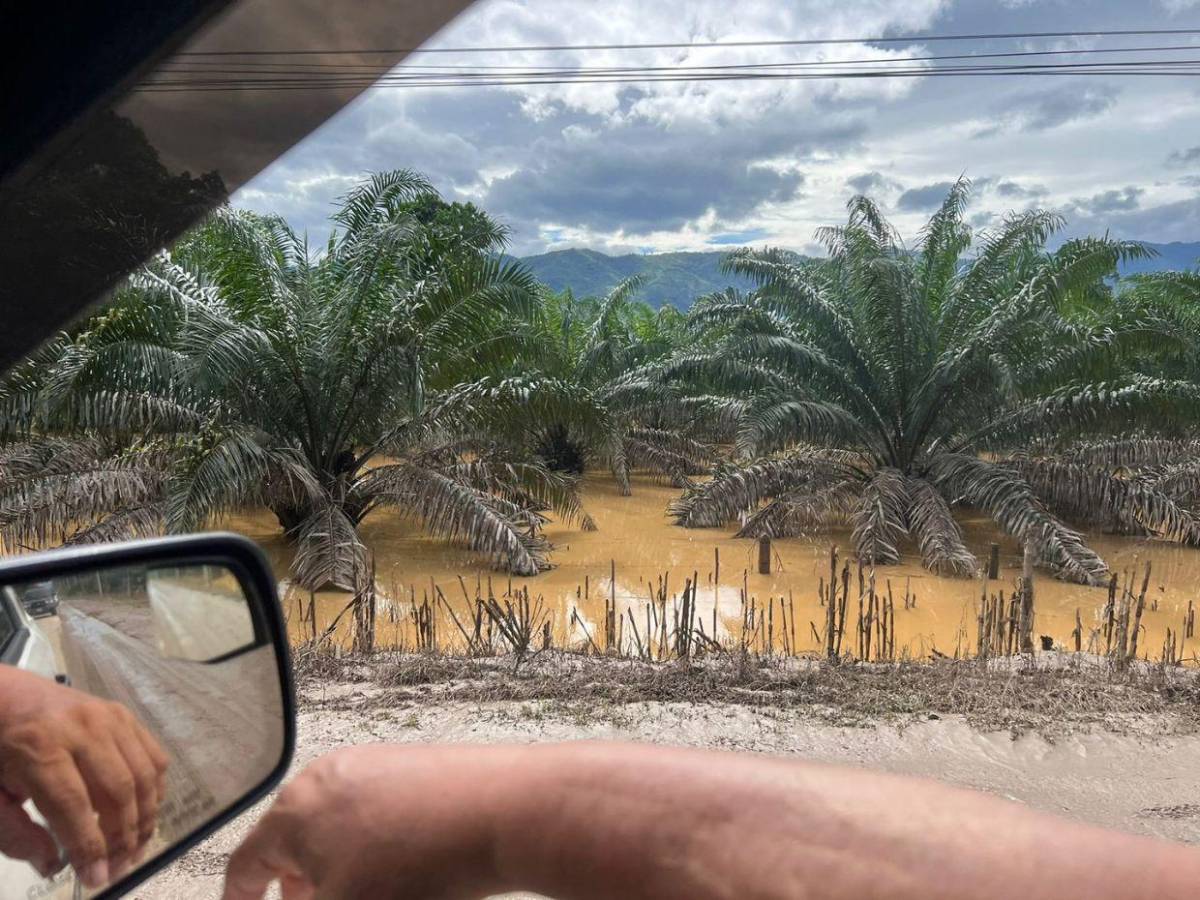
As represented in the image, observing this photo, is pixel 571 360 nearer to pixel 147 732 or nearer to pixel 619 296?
pixel 619 296

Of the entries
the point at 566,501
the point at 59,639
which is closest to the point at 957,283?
the point at 566,501

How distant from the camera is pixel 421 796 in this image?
0.84 metres

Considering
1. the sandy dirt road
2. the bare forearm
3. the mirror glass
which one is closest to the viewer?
the bare forearm

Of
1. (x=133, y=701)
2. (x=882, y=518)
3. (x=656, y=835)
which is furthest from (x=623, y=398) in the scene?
(x=656, y=835)

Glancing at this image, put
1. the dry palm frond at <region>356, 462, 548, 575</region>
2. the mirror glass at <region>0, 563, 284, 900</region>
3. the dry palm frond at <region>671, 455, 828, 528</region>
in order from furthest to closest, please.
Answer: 1. the dry palm frond at <region>671, 455, 828, 528</region>
2. the dry palm frond at <region>356, 462, 548, 575</region>
3. the mirror glass at <region>0, 563, 284, 900</region>

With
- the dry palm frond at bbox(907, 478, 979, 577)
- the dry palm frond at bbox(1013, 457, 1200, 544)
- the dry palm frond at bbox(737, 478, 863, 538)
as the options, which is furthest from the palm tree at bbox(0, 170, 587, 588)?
the dry palm frond at bbox(1013, 457, 1200, 544)

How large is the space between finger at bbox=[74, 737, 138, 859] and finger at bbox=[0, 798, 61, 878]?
49 millimetres

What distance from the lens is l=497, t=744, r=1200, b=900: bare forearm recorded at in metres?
0.67

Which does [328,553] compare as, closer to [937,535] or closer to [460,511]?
[460,511]

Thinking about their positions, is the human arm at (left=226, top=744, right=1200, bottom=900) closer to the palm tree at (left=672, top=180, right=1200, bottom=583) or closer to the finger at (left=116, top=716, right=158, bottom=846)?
the finger at (left=116, top=716, right=158, bottom=846)

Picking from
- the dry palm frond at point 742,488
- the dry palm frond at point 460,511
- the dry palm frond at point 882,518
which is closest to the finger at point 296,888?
the dry palm frond at point 460,511

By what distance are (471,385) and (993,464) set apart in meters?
6.80

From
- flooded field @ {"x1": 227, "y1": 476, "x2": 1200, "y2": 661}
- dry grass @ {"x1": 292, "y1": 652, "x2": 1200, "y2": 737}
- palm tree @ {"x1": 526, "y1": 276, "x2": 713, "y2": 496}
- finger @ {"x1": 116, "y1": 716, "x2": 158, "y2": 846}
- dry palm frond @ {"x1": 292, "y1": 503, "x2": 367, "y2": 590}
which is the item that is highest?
palm tree @ {"x1": 526, "y1": 276, "x2": 713, "y2": 496}

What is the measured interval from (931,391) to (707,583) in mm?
4787
